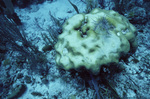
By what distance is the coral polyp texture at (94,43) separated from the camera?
1.50m

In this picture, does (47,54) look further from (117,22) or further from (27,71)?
(117,22)

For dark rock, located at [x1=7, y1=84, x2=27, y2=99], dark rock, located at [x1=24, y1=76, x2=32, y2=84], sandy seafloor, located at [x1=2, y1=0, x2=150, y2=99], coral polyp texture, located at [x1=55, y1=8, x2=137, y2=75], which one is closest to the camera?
coral polyp texture, located at [x1=55, y1=8, x2=137, y2=75]

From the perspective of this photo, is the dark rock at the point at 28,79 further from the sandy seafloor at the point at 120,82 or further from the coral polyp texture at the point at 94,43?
the coral polyp texture at the point at 94,43

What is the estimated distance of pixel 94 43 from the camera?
155cm

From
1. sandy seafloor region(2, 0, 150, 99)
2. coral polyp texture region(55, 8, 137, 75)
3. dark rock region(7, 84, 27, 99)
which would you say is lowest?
sandy seafloor region(2, 0, 150, 99)

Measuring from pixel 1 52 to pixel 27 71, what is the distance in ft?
4.50

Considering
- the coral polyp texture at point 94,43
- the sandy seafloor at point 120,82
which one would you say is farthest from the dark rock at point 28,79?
the coral polyp texture at point 94,43

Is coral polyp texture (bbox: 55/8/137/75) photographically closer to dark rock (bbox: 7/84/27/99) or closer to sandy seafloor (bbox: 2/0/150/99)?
sandy seafloor (bbox: 2/0/150/99)

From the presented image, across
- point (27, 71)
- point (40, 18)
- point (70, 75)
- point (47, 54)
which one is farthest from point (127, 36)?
point (40, 18)

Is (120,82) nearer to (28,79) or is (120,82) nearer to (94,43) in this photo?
(94,43)

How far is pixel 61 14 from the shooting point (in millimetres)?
4031

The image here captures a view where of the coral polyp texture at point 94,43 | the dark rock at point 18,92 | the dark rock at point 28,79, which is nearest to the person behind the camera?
the coral polyp texture at point 94,43

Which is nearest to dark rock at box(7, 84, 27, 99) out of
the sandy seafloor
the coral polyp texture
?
the sandy seafloor

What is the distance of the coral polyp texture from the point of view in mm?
1495
